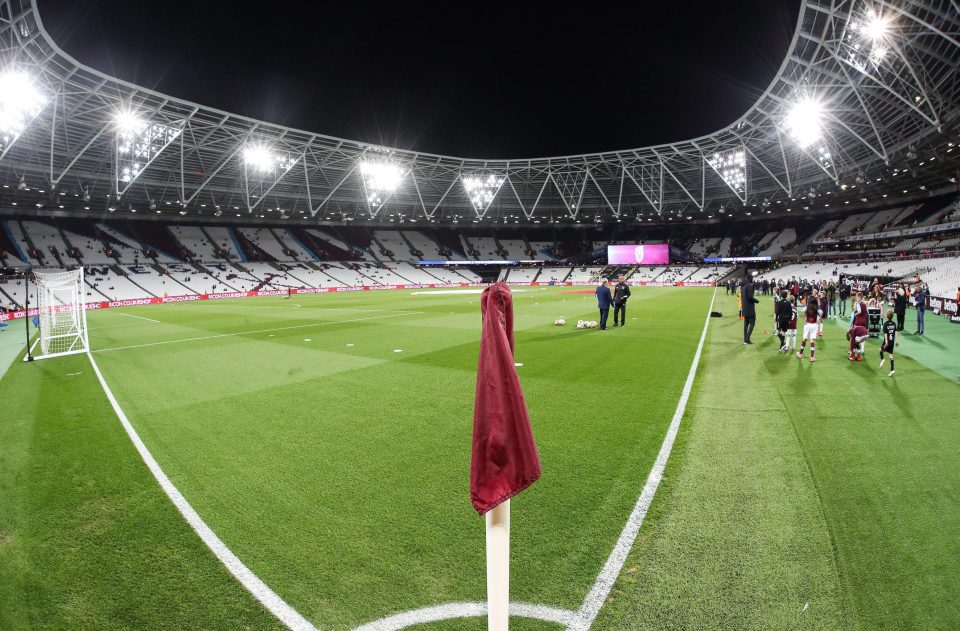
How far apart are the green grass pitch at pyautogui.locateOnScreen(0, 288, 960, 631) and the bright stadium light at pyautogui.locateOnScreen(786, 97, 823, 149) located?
1716 inches

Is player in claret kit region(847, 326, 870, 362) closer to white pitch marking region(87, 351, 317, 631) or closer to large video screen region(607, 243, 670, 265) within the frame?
white pitch marking region(87, 351, 317, 631)

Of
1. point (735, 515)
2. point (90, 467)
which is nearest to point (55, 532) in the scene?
point (90, 467)

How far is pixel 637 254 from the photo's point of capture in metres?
79.1

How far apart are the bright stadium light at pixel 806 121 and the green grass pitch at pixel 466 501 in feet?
143

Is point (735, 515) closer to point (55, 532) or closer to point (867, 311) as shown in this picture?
point (55, 532)

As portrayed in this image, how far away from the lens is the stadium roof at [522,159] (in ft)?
107

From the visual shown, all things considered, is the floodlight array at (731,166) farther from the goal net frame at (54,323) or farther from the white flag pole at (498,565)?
the white flag pole at (498,565)

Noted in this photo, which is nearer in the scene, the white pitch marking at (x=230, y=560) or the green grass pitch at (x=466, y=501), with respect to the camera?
the white pitch marking at (x=230, y=560)

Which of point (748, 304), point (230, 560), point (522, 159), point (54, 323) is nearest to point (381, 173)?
point (522, 159)

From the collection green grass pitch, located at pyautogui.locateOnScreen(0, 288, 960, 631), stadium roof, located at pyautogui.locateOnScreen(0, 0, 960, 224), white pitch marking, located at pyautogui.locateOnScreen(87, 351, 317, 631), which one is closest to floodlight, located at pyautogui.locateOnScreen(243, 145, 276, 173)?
stadium roof, located at pyautogui.locateOnScreen(0, 0, 960, 224)

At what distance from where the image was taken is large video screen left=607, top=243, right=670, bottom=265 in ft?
259

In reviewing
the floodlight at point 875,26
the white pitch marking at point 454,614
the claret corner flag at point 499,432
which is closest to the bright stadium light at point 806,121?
the floodlight at point 875,26

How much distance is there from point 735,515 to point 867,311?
10915mm

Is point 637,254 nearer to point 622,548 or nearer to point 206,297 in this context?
point 206,297
